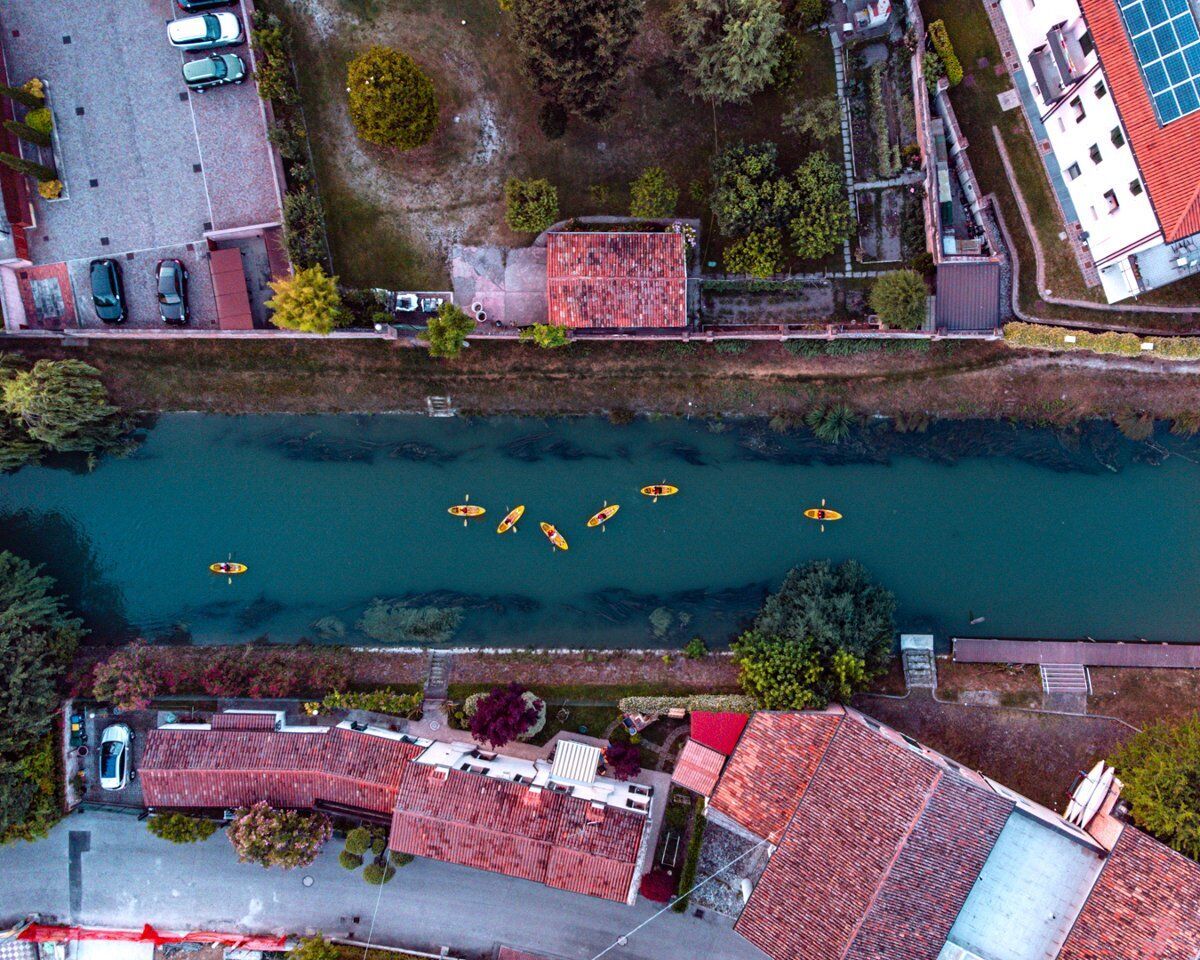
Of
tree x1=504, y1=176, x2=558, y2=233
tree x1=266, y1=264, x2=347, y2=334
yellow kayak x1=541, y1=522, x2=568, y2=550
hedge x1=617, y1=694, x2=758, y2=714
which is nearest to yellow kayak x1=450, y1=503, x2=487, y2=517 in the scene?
yellow kayak x1=541, y1=522, x2=568, y2=550

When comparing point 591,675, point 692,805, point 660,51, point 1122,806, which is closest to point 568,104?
point 660,51

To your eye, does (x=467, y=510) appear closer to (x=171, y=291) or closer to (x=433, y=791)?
(x=433, y=791)

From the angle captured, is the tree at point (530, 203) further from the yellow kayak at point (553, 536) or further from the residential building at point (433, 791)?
the residential building at point (433, 791)

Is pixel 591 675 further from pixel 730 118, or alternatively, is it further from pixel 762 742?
pixel 730 118

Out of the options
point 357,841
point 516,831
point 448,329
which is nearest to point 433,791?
point 516,831

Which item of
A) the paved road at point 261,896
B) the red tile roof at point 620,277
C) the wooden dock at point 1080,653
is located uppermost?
the red tile roof at point 620,277

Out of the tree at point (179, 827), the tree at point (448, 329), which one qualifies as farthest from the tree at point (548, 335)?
the tree at point (179, 827)
